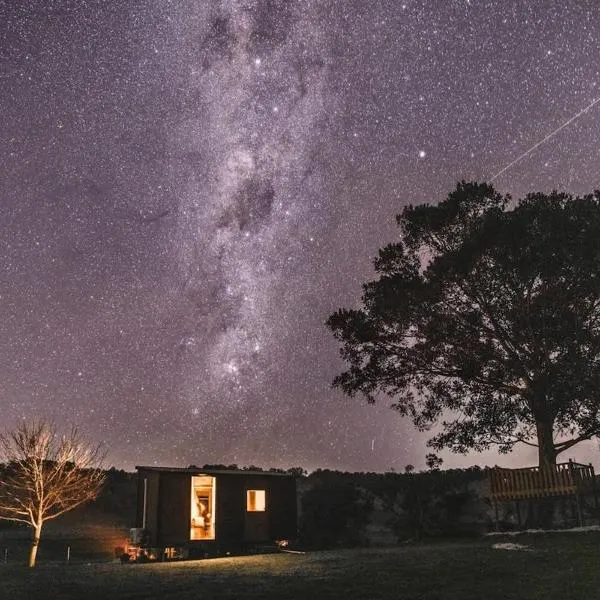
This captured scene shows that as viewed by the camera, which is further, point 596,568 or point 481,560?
point 481,560

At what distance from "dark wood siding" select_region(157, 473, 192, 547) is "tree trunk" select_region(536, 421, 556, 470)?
1294 cm

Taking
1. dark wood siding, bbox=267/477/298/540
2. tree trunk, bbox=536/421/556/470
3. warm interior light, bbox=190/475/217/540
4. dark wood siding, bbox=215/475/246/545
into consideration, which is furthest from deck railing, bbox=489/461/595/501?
warm interior light, bbox=190/475/217/540

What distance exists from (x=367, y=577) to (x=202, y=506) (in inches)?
602

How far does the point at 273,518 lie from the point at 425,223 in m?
13.2

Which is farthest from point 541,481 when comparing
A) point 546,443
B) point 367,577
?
point 367,577

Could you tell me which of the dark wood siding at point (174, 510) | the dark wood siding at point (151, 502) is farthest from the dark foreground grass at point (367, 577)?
the dark wood siding at point (174, 510)

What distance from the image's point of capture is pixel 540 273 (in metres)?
21.1

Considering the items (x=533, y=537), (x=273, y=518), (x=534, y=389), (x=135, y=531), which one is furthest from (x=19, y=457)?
(x=534, y=389)

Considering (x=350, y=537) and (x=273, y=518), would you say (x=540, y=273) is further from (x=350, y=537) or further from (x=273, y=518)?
(x=350, y=537)

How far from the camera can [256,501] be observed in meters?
24.5

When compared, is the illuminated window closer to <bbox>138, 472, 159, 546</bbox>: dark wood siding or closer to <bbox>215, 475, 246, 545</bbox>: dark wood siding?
<bbox>215, 475, 246, 545</bbox>: dark wood siding

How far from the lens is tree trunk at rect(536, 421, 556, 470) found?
21.6 m

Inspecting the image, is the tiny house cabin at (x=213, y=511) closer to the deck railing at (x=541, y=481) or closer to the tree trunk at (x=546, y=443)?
the deck railing at (x=541, y=481)

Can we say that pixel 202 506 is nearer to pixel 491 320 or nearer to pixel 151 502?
pixel 151 502
